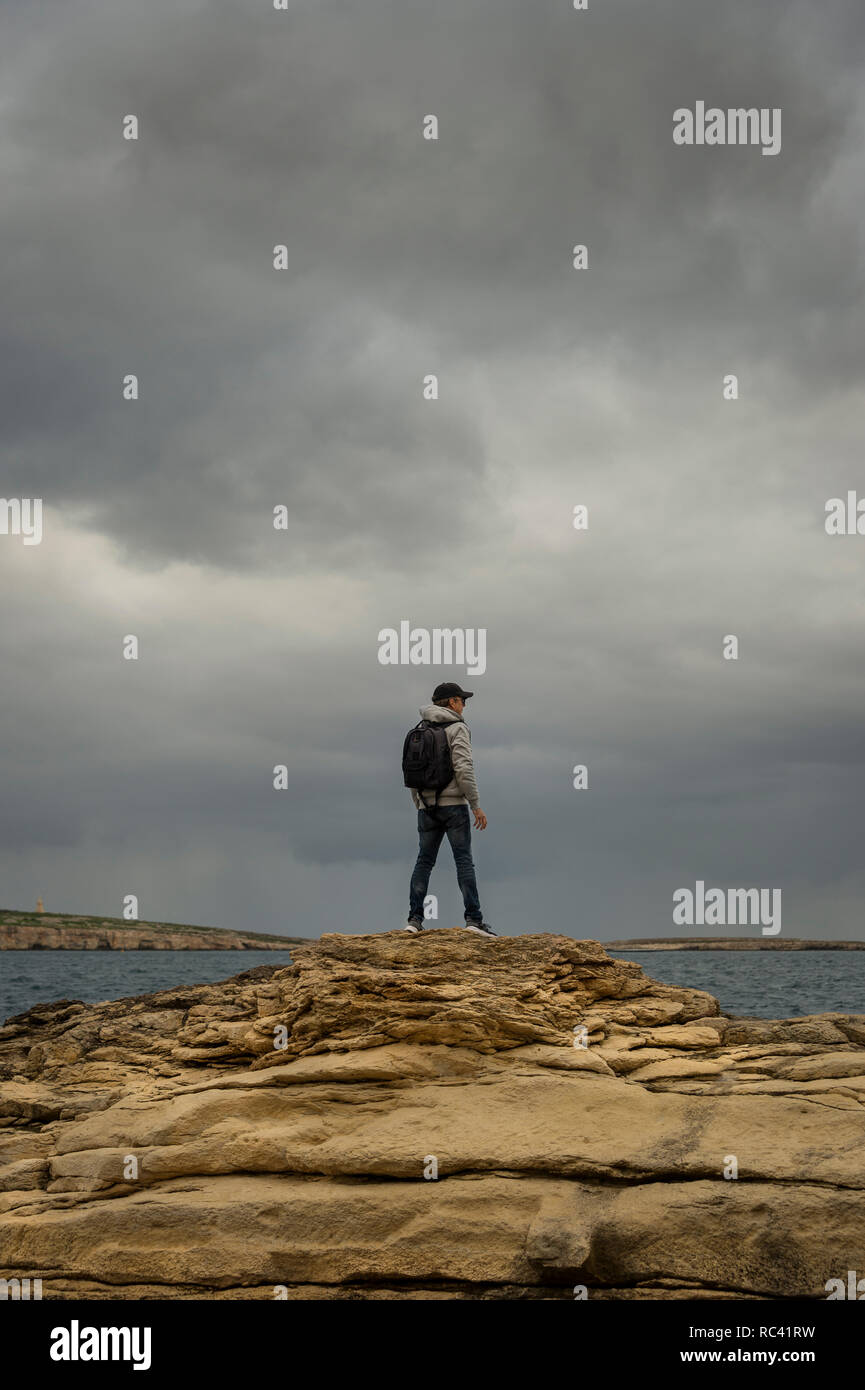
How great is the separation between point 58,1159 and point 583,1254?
5753mm

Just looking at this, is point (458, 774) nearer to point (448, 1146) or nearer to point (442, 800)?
point (442, 800)

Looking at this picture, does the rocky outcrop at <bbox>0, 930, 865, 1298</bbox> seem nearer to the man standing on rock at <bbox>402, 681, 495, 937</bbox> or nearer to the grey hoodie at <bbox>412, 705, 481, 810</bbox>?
the man standing on rock at <bbox>402, 681, 495, 937</bbox>

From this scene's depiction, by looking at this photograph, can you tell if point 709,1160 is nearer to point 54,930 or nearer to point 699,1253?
point 699,1253

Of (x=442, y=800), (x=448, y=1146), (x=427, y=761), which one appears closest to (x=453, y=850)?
(x=442, y=800)

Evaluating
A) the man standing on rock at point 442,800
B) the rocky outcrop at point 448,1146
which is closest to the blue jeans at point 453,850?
the man standing on rock at point 442,800

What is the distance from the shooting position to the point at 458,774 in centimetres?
1496

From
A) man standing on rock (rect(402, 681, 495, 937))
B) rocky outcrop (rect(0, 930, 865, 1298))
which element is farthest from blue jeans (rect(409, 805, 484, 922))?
rocky outcrop (rect(0, 930, 865, 1298))

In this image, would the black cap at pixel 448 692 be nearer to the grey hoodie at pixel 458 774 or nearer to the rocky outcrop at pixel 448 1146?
the grey hoodie at pixel 458 774

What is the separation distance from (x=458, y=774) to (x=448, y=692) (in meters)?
1.46

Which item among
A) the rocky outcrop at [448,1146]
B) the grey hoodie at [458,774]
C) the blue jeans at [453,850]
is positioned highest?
the grey hoodie at [458,774]

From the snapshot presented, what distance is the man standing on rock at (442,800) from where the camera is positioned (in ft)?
49.0

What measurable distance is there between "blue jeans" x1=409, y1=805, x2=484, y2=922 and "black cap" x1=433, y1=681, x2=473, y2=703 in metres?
1.74

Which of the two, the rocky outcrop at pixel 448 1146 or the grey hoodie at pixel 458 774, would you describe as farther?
the grey hoodie at pixel 458 774

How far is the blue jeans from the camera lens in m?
14.9
